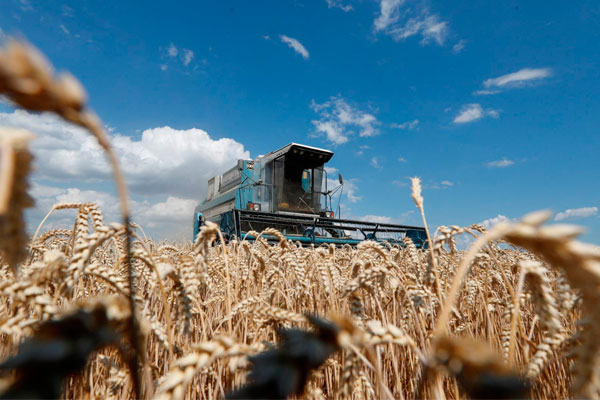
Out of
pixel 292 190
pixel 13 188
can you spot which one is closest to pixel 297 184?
pixel 292 190

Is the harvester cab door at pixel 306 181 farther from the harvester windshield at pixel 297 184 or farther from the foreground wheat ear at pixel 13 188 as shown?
the foreground wheat ear at pixel 13 188

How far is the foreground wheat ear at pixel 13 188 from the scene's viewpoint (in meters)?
0.31

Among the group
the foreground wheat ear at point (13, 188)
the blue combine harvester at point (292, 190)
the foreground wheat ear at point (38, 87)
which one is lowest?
the foreground wheat ear at point (13, 188)

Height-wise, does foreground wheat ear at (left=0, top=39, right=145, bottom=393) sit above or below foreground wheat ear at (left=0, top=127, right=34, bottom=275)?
above

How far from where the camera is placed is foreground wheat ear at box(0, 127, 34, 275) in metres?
0.31

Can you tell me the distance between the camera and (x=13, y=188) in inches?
14.5

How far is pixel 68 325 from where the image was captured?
14.8 inches

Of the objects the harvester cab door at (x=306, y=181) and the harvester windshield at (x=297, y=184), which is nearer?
the harvester windshield at (x=297, y=184)

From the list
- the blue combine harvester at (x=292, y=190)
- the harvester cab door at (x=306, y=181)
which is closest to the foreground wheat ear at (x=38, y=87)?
the blue combine harvester at (x=292, y=190)

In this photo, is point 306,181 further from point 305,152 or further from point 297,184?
point 305,152

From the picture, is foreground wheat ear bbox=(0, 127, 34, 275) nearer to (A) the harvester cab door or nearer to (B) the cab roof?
(B) the cab roof

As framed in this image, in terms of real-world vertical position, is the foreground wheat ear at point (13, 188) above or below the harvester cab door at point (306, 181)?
below

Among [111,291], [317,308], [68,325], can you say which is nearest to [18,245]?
[68,325]

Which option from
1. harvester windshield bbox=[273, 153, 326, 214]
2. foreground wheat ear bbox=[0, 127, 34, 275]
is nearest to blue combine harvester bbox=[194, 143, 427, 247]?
harvester windshield bbox=[273, 153, 326, 214]
